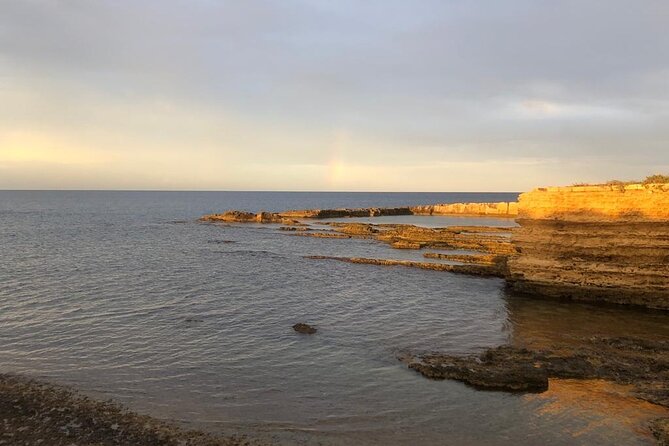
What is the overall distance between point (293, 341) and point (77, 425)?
904cm

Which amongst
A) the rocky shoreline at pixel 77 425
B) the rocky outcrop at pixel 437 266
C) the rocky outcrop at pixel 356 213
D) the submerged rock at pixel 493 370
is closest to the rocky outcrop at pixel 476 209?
the rocky outcrop at pixel 356 213

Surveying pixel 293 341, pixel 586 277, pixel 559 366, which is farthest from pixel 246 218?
pixel 559 366

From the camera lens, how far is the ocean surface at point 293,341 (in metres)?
12.7

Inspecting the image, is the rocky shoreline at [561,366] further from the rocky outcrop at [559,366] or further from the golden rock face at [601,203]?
the golden rock face at [601,203]

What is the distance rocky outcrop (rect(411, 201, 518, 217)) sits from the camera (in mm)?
106125

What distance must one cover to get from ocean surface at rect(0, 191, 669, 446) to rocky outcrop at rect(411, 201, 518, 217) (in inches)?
2950

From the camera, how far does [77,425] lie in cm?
1191

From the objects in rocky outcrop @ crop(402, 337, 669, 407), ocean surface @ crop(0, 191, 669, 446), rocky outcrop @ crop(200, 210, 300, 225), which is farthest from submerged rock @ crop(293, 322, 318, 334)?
rocky outcrop @ crop(200, 210, 300, 225)

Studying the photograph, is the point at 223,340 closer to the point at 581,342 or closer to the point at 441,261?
the point at 581,342

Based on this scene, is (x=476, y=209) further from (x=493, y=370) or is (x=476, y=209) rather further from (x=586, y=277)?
(x=493, y=370)

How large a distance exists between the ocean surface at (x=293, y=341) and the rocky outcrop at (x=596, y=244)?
1.36 m

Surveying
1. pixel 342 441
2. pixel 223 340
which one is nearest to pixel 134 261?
pixel 223 340

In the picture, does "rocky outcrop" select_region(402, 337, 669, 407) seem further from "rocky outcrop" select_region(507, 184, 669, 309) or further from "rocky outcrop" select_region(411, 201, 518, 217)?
"rocky outcrop" select_region(411, 201, 518, 217)

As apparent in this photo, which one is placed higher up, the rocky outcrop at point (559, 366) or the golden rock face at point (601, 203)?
the golden rock face at point (601, 203)
